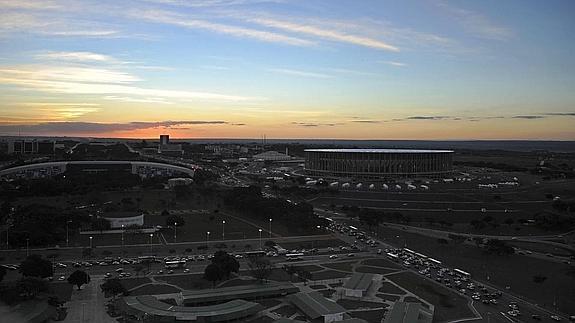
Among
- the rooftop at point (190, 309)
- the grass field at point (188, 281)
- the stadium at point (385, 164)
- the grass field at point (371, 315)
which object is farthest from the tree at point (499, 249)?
the stadium at point (385, 164)

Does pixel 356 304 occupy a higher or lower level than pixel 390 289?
lower

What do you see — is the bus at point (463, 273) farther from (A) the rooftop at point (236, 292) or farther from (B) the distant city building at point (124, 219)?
(B) the distant city building at point (124, 219)

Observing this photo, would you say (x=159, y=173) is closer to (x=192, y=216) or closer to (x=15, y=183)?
(x=15, y=183)

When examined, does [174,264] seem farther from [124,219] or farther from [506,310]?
[506,310]

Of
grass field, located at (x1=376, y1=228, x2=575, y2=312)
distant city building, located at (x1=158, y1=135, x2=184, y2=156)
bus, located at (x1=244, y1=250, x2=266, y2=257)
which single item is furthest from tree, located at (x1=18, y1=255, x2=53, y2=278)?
distant city building, located at (x1=158, y1=135, x2=184, y2=156)

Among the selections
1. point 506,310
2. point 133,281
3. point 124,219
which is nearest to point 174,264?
point 133,281

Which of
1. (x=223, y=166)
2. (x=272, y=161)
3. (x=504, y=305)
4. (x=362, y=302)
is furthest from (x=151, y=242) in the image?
(x=272, y=161)
